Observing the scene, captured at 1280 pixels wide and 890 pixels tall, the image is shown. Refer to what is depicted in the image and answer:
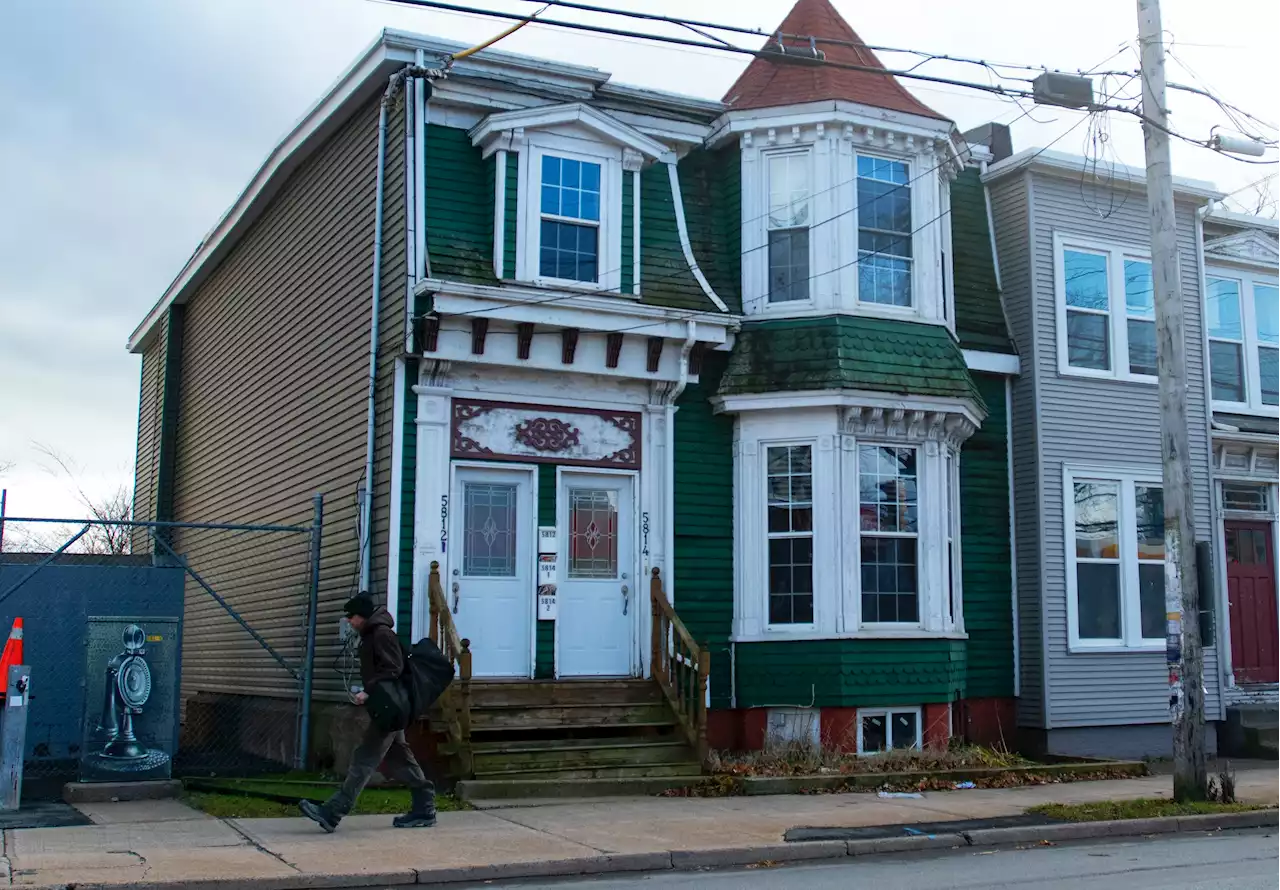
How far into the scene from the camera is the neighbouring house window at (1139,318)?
18.0m

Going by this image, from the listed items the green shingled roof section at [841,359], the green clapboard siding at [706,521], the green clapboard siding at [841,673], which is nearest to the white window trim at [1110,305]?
the green shingled roof section at [841,359]

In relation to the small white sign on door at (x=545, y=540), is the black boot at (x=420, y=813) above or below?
below

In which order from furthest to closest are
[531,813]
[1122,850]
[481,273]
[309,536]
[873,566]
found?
[309,536] → [873,566] → [481,273] → [531,813] → [1122,850]

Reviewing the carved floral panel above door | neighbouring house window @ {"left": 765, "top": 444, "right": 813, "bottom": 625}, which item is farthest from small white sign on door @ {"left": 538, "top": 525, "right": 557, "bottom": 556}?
neighbouring house window @ {"left": 765, "top": 444, "right": 813, "bottom": 625}

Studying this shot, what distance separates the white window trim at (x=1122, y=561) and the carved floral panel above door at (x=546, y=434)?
19.3 ft

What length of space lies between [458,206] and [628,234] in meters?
1.92

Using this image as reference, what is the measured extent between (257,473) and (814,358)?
322 inches

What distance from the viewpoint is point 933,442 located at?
15648mm

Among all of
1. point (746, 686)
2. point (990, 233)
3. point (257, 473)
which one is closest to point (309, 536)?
point (257, 473)

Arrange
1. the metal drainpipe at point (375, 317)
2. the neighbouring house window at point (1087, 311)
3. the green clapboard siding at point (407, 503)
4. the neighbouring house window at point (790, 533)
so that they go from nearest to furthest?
the green clapboard siding at point (407, 503), the metal drainpipe at point (375, 317), the neighbouring house window at point (790, 533), the neighbouring house window at point (1087, 311)

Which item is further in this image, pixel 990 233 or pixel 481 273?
pixel 990 233

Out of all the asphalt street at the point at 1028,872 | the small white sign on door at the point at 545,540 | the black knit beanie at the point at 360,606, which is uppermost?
the small white sign on door at the point at 545,540

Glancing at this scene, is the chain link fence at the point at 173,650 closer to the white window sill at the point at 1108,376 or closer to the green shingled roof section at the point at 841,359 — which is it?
the green shingled roof section at the point at 841,359

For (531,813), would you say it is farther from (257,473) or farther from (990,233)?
(990,233)
